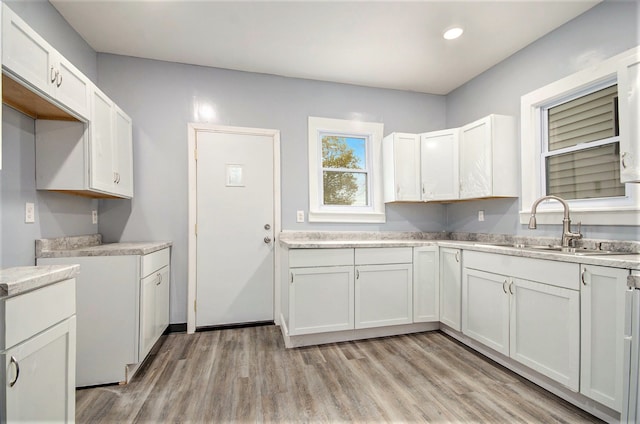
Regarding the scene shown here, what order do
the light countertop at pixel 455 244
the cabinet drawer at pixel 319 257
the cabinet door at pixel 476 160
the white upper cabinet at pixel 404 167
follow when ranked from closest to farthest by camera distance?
1. the light countertop at pixel 455 244
2. the cabinet drawer at pixel 319 257
3. the cabinet door at pixel 476 160
4. the white upper cabinet at pixel 404 167

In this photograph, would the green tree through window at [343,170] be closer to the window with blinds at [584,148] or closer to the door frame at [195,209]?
the door frame at [195,209]

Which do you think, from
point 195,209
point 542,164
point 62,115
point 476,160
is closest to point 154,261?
point 195,209

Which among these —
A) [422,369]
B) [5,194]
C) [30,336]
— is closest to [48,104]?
[5,194]

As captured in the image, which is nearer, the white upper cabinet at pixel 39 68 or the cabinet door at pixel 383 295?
the white upper cabinet at pixel 39 68

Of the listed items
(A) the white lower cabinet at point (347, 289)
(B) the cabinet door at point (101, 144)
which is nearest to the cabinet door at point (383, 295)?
(A) the white lower cabinet at point (347, 289)

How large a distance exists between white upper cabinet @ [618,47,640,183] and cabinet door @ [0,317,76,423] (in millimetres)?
3084

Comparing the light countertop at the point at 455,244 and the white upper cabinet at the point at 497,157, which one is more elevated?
the white upper cabinet at the point at 497,157

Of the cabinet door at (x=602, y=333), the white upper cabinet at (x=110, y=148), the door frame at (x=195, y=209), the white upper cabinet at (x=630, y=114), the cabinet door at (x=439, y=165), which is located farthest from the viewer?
the cabinet door at (x=439, y=165)

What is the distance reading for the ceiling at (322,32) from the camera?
2.16 m

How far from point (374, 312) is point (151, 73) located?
3.15 meters

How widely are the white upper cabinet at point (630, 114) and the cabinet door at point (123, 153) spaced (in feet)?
11.8

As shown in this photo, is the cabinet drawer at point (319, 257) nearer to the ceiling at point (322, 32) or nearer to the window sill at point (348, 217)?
the window sill at point (348, 217)

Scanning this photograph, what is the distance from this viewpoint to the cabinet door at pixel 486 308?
213cm

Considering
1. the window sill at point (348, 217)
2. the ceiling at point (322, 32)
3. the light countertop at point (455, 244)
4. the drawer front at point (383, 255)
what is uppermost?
the ceiling at point (322, 32)
